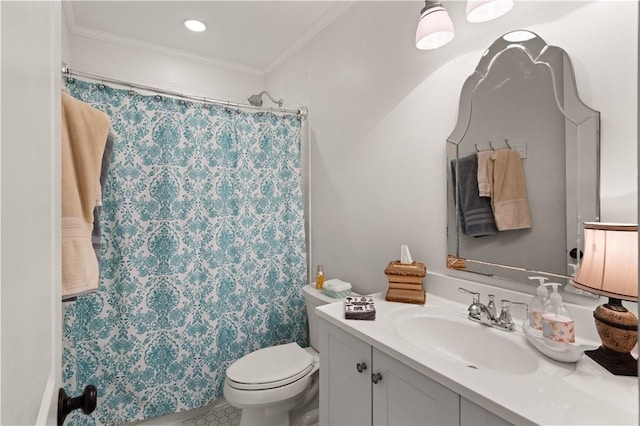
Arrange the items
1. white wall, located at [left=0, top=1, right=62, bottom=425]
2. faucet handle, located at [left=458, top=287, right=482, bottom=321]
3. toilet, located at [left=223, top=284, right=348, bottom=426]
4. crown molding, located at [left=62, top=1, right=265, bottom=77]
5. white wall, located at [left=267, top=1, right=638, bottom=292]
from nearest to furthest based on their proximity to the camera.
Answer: white wall, located at [left=0, top=1, right=62, bottom=425]
white wall, located at [left=267, top=1, right=638, bottom=292]
faucet handle, located at [left=458, top=287, right=482, bottom=321]
toilet, located at [left=223, top=284, right=348, bottom=426]
crown molding, located at [left=62, top=1, right=265, bottom=77]

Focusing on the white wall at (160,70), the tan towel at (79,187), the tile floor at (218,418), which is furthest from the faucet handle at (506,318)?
the white wall at (160,70)

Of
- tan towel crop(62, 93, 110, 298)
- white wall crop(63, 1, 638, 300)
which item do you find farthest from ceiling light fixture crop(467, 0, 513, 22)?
tan towel crop(62, 93, 110, 298)

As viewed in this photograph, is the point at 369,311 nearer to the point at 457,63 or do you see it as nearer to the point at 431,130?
the point at 431,130

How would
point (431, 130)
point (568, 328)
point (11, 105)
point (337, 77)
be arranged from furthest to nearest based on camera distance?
point (337, 77), point (431, 130), point (568, 328), point (11, 105)

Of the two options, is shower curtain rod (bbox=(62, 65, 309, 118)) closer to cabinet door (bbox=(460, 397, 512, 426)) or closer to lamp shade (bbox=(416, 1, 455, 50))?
lamp shade (bbox=(416, 1, 455, 50))

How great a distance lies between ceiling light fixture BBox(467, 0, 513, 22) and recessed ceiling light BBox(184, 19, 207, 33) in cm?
175

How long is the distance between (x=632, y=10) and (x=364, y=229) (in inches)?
51.7

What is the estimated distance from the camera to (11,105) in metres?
0.32

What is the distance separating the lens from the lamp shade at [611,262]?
78cm

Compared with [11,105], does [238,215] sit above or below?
below

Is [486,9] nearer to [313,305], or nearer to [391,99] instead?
[391,99]

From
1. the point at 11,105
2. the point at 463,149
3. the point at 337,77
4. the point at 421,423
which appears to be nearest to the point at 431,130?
the point at 463,149

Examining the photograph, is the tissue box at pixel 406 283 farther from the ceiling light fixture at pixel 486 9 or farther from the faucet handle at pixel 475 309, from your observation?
the ceiling light fixture at pixel 486 9

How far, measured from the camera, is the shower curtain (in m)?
1.68
